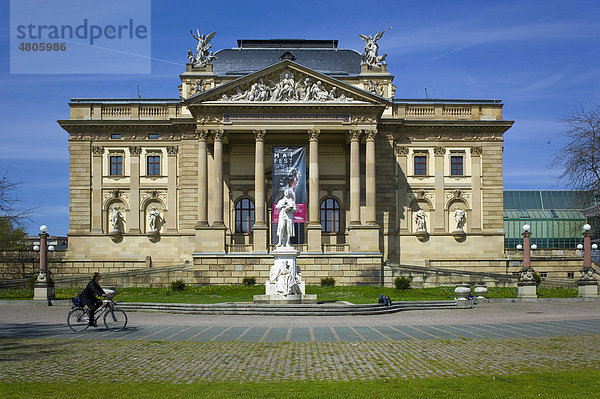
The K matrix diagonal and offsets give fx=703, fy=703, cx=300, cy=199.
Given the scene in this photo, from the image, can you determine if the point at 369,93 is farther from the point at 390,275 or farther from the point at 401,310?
the point at 401,310

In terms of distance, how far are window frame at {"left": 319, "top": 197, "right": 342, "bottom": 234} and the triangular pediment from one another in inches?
394

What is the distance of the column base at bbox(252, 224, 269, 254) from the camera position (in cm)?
5706

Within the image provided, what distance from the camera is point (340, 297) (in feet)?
137

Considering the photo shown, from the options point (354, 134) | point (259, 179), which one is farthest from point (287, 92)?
point (259, 179)

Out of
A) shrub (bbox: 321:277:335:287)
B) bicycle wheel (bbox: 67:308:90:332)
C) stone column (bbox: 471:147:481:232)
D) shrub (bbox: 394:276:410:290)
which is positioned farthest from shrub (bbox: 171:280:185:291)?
stone column (bbox: 471:147:481:232)

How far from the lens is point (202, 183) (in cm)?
5903

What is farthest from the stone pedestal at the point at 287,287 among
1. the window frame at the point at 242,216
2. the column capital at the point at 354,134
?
the window frame at the point at 242,216

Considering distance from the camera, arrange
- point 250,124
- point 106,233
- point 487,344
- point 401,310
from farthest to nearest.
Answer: point 106,233
point 250,124
point 401,310
point 487,344

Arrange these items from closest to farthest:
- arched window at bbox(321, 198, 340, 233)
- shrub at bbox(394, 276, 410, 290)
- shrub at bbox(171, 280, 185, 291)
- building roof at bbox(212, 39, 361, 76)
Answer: shrub at bbox(394, 276, 410, 290)
shrub at bbox(171, 280, 185, 291)
arched window at bbox(321, 198, 340, 233)
building roof at bbox(212, 39, 361, 76)

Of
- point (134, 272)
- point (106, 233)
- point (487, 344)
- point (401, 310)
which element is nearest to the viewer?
point (487, 344)

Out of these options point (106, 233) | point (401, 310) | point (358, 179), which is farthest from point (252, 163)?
point (401, 310)

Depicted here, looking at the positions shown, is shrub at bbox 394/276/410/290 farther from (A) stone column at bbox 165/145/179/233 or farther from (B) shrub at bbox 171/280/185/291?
(A) stone column at bbox 165/145/179/233

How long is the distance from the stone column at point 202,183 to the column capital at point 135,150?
8200mm

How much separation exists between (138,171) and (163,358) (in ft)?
160
